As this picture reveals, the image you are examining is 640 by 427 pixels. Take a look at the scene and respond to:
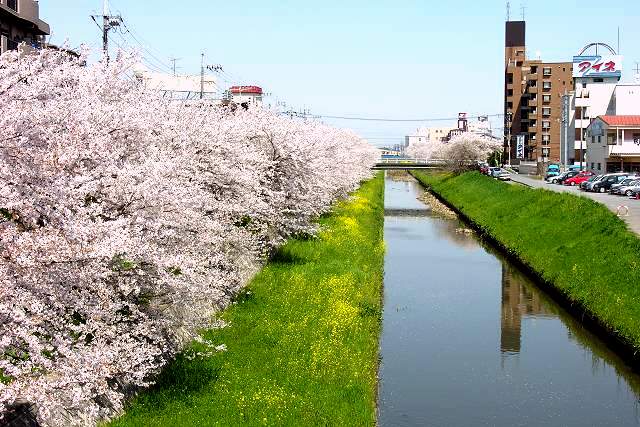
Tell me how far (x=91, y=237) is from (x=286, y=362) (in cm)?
725

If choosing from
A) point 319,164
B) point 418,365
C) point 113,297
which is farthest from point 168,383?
point 319,164

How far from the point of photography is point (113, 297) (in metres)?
11.4

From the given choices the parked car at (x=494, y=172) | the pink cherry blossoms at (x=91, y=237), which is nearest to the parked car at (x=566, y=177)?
the parked car at (x=494, y=172)

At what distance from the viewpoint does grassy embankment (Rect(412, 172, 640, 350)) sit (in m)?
22.0

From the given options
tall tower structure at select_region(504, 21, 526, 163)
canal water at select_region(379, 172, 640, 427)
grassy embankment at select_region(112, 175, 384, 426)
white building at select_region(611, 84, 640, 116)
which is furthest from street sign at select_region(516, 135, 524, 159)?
grassy embankment at select_region(112, 175, 384, 426)

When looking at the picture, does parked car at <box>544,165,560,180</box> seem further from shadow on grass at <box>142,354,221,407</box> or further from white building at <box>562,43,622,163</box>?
shadow on grass at <box>142,354,221,407</box>

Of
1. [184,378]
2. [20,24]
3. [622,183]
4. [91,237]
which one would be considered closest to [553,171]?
[622,183]

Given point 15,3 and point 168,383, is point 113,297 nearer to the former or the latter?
point 168,383

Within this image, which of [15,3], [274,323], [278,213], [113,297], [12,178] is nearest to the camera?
[12,178]

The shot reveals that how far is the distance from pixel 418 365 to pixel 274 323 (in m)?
3.77

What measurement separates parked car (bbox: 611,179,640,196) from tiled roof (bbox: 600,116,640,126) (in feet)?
64.5

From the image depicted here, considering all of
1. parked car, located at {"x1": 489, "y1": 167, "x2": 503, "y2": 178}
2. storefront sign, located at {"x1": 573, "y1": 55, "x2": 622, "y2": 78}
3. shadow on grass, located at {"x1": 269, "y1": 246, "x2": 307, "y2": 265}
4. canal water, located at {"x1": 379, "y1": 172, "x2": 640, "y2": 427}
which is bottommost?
canal water, located at {"x1": 379, "y1": 172, "x2": 640, "y2": 427}

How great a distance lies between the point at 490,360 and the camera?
1991 cm

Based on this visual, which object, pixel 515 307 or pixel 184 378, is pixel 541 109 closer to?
pixel 515 307
